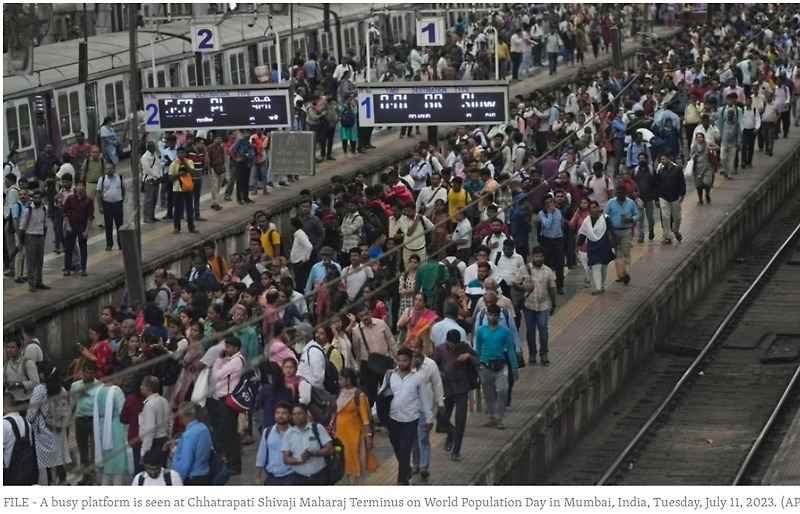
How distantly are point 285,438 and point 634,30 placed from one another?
51376mm

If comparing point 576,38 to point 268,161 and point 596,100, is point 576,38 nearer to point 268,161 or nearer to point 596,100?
point 596,100

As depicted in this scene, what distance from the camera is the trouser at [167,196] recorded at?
3005 cm

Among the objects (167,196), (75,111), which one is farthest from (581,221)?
(75,111)

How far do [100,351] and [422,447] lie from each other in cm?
335

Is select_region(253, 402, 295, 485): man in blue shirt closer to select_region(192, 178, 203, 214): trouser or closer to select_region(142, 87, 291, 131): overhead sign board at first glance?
select_region(192, 178, 203, 214): trouser

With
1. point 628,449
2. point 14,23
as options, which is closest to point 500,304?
point 628,449

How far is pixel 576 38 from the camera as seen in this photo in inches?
2215

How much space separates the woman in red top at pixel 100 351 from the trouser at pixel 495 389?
11.1ft

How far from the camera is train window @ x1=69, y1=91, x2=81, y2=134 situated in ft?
127

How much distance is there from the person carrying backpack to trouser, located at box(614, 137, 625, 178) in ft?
60.4

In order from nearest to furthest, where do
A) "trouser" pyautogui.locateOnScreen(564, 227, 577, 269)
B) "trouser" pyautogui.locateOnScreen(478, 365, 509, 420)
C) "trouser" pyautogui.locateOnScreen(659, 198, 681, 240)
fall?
1. "trouser" pyautogui.locateOnScreen(478, 365, 509, 420)
2. "trouser" pyautogui.locateOnScreen(564, 227, 577, 269)
3. "trouser" pyautogui.locateOnScreen(659, 198, 681, 240)

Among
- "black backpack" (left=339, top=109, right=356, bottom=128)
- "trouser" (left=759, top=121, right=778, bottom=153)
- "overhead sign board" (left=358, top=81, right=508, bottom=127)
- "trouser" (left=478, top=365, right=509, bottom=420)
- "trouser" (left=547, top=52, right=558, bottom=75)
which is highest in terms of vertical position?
"overhead sign board" (left=358, top=81, right=508, bottom=127)

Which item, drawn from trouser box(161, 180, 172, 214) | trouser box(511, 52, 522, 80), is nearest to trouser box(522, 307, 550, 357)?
trouser box(161, 180, 172, 214)

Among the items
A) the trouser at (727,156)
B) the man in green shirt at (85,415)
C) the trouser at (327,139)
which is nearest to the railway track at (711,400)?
the trouser at (727,156)
